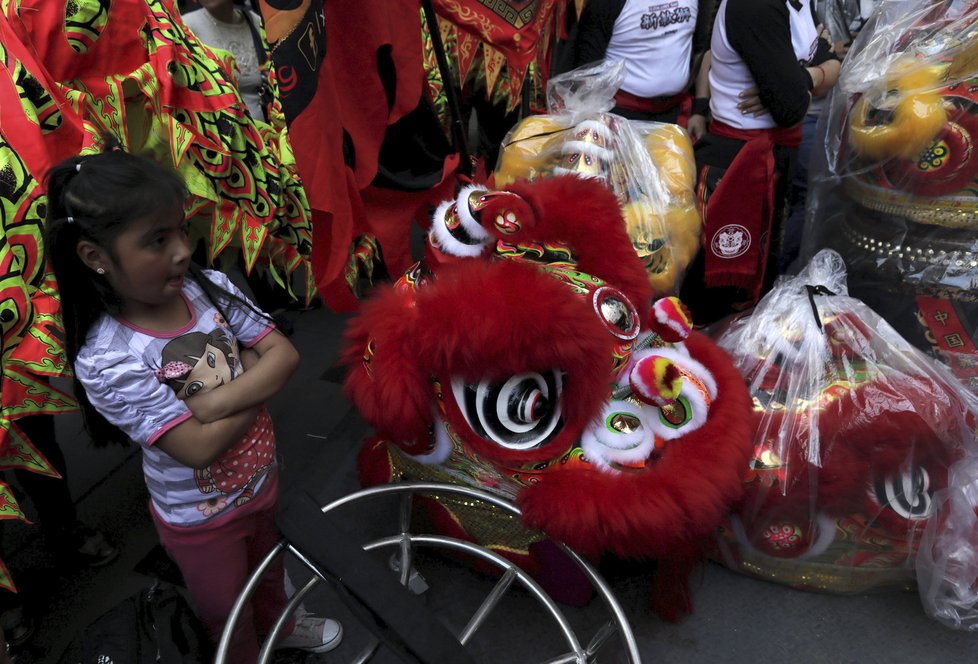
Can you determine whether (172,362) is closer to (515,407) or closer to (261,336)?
(261,336)

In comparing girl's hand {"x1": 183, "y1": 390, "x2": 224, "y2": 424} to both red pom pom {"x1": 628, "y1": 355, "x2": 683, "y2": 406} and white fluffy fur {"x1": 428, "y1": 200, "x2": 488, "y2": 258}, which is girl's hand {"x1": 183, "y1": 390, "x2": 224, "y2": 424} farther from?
red pom pom {"x1": 628, "y1": 355, "x2": 683, "y2": 406}

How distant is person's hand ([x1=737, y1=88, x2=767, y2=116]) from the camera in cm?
212

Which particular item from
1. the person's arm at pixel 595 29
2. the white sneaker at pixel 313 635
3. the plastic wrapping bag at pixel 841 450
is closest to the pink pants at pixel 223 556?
the white sneaker at pixel 313 635

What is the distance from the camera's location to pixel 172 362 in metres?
1.15

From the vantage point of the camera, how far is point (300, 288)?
3381mm

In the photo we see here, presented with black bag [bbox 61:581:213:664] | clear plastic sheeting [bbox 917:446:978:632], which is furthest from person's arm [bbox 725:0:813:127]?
black bag [bbox 61:581:213:664]

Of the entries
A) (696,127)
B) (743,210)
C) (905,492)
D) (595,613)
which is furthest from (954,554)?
(696,127)

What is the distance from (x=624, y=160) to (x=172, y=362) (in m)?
1.46

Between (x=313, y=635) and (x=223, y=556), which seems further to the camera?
(x=313, y=635)

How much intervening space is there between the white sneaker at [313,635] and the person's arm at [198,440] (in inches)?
21.3

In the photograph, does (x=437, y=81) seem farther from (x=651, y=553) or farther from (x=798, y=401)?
(x=651, y=553)

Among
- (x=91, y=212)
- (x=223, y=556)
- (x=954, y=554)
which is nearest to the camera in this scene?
(x=91, y=212)

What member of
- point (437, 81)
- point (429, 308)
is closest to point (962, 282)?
point (429, 308)

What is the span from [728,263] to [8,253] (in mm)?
2017
